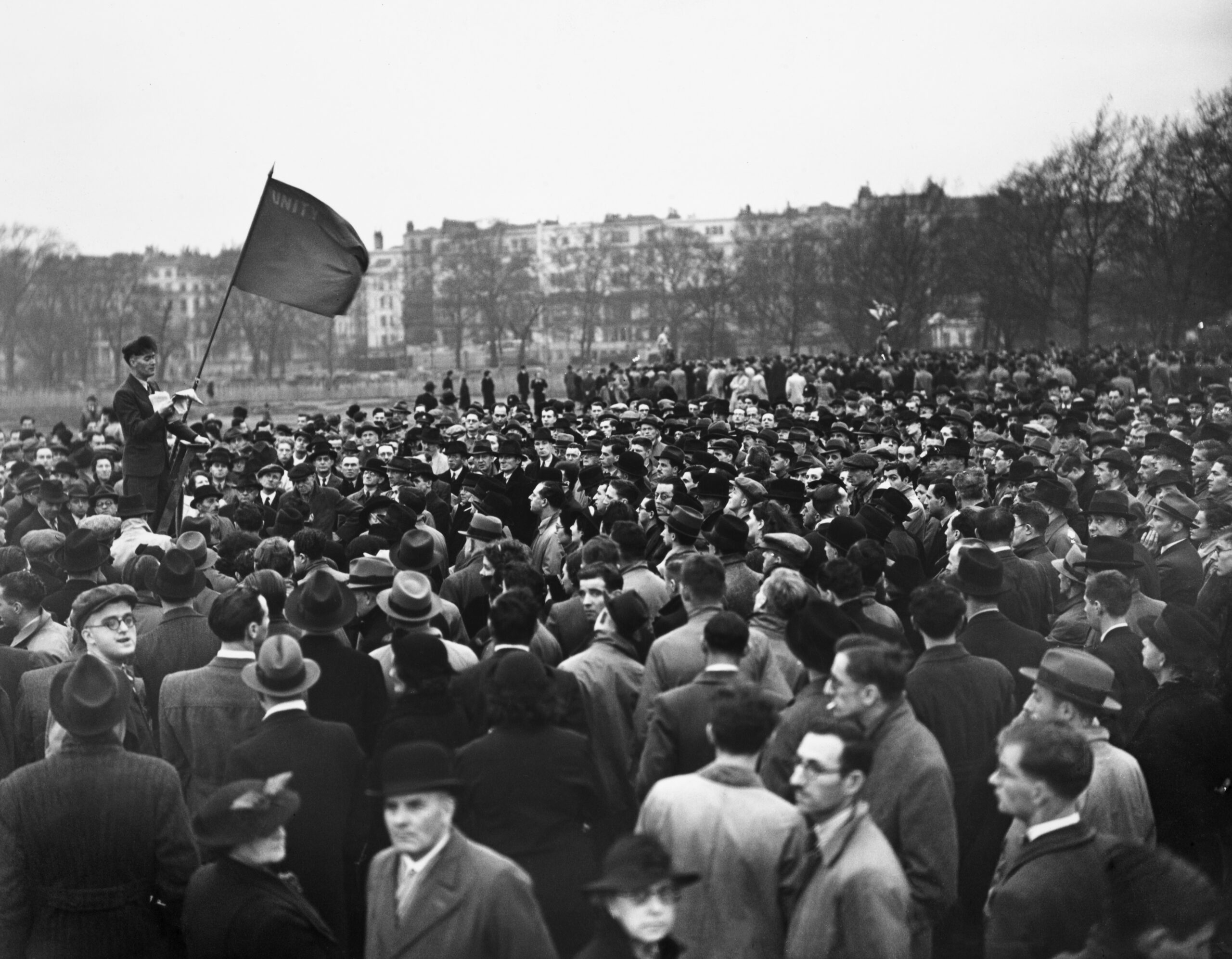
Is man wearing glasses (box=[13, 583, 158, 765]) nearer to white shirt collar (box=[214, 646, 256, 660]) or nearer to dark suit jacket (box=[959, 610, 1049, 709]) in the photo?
white shirt collar (box=[214, 646, 256, 660])

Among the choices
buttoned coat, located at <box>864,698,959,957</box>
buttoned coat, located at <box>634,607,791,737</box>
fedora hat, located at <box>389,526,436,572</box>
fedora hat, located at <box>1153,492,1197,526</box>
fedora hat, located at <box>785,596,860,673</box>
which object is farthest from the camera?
fedora hat, located at <box>1153,492,1197,526</box>

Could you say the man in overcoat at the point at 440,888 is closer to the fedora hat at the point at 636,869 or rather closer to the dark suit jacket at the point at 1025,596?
the fedora hat at the point at 636,869

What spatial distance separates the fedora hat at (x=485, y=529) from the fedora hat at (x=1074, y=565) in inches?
148

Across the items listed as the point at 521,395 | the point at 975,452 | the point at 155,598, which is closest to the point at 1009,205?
the point at 521,395

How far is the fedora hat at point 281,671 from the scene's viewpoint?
5.36 m

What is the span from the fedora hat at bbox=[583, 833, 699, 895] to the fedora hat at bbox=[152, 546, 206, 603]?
3.87m

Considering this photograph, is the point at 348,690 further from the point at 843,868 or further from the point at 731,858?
the point at 843,868

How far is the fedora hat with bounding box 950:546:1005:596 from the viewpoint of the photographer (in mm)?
6680

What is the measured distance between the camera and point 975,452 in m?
16.4

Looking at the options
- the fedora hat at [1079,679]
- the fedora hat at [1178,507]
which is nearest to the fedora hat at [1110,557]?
the fedora hat at [1178,507]

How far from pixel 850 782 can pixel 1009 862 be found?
0.73m

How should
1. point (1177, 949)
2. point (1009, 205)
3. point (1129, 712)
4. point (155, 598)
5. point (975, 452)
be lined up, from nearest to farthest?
point (1177, 949) < point (1129, 712) < point (155, 598) < point (975, 452) < point (1009, 205)

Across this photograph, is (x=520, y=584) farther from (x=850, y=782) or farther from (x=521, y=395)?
(x=521, y=395)

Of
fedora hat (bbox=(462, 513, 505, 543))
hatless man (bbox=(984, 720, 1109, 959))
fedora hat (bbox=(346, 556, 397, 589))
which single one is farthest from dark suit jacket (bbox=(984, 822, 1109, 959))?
fedora hat (bbox=(462, 513, 505, 543))
